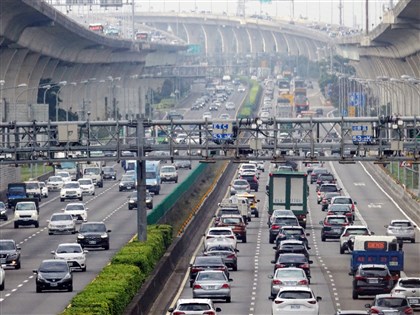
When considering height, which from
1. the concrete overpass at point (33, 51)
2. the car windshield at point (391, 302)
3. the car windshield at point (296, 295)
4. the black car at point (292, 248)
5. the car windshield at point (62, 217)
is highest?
the concrete overpass at point (33, 51)

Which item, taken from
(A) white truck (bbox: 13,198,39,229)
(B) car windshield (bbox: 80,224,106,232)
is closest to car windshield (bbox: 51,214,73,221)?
(A) white truck (bbox: 13,198,39,229)

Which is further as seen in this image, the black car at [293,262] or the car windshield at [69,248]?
the car windshield at [69,248]

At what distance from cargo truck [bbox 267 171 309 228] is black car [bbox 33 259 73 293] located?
3478cm

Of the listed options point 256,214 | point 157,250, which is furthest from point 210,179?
point 157,250

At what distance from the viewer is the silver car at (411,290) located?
182ft

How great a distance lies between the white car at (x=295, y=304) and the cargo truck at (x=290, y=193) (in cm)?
4339

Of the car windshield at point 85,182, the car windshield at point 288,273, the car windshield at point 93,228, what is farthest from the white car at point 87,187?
the car windshield at point 288,273

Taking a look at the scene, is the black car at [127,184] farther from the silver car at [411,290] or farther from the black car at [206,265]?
the silver car at [411,290]

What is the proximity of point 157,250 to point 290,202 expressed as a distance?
1029 inches

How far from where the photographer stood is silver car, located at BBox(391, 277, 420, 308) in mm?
55469

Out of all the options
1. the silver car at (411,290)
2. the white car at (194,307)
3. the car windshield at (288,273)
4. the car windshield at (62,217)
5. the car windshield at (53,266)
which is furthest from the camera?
the car windshield at (62,217)

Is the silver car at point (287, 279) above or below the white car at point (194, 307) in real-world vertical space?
below

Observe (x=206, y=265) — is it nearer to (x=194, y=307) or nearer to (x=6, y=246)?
(x=6, y=246)

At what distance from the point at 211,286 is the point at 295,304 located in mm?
7726
